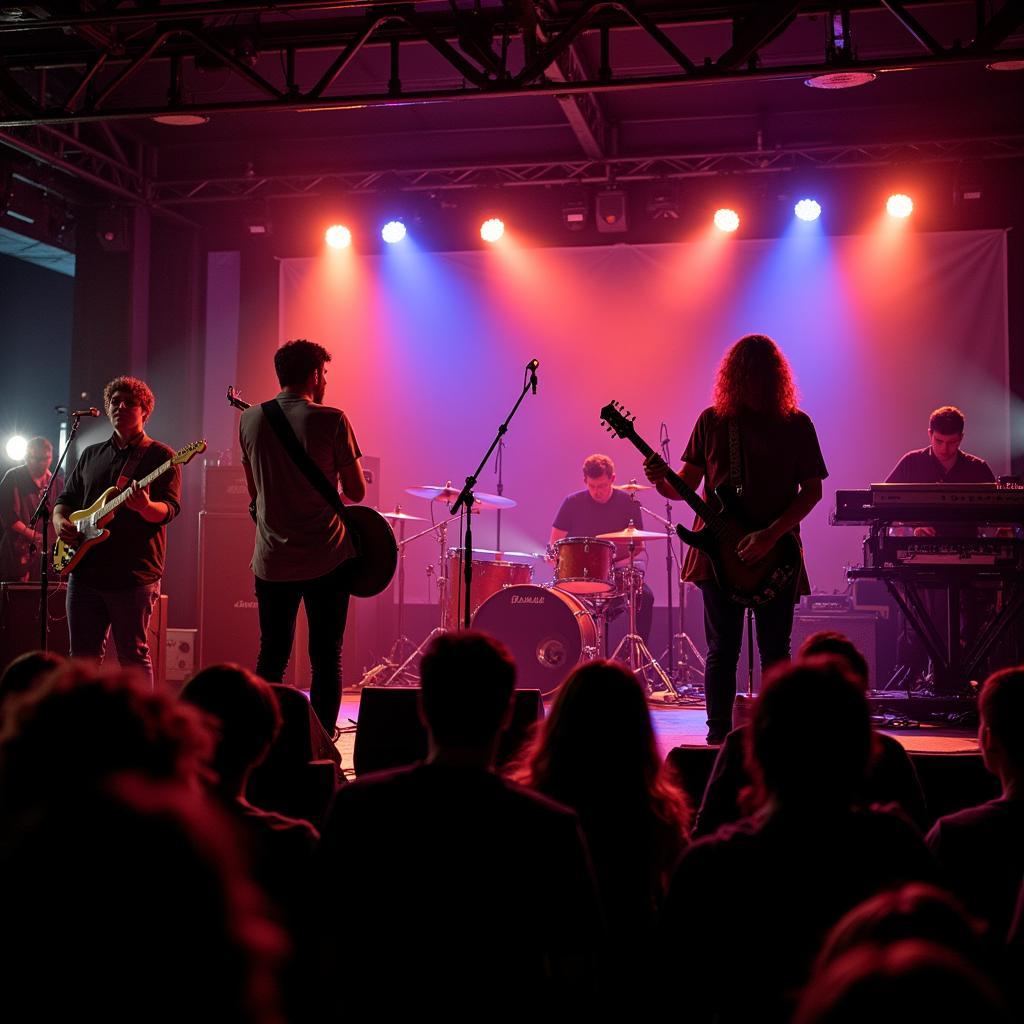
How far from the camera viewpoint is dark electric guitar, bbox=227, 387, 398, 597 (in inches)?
214

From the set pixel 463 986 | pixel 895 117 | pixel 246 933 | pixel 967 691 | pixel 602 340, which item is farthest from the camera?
pixel 602 340

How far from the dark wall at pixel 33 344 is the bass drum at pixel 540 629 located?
8.38 meters

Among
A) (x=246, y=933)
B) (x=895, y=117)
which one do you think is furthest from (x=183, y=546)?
(x=246, y=933)

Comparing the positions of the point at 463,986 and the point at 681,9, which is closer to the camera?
the point at 463,986

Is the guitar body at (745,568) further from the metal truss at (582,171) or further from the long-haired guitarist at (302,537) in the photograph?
the metal truss at (582,171)

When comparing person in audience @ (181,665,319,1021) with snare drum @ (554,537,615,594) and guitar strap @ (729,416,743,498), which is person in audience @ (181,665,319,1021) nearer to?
guitar strap @ (729,416,743,498)

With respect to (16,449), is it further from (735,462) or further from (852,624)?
(735,462)

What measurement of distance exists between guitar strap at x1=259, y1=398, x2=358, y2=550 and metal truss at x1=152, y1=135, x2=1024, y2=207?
638 cm

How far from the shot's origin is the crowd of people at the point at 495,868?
0.81 m

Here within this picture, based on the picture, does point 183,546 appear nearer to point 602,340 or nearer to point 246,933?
point 602,340

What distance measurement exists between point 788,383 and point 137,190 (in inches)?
324

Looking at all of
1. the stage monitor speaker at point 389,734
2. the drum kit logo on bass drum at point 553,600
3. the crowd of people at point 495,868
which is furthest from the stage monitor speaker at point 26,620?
the crowd of people at point 495,868

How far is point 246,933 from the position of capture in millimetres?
818

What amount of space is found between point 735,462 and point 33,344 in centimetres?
1251
